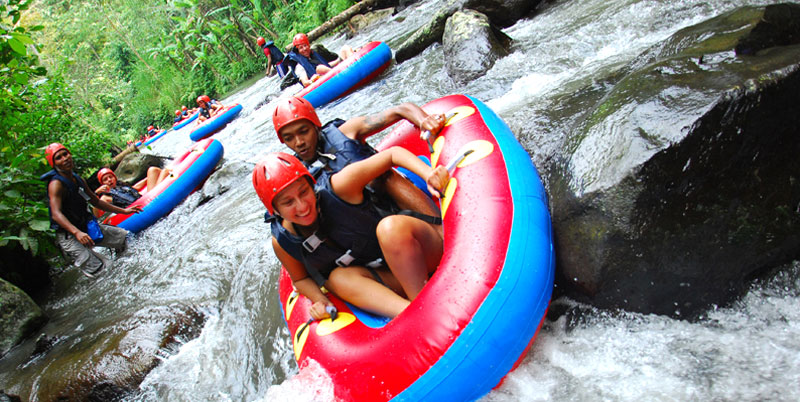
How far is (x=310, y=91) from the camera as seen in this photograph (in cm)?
781

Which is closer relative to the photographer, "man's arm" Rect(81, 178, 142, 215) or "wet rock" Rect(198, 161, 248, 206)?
"man's arm" Rect(81, 178, 142, 215)

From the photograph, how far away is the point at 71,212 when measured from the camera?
5641mm

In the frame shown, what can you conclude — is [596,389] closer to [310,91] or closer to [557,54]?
[557,54]

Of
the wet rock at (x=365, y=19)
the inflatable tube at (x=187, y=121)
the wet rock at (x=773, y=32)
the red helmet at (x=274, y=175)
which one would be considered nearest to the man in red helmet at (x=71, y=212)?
the red helmet at (x=274, y=175)

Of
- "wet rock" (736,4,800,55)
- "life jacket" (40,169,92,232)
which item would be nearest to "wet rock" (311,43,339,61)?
"life jacket" (40,169,92,232)

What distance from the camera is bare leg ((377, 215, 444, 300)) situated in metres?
2.10

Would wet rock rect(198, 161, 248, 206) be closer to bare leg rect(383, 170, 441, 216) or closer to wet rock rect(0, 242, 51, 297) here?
wet rock rect(0, 242, 51, 297)

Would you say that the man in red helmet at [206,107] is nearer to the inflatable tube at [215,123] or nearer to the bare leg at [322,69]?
the inflatable tube at [215,123]

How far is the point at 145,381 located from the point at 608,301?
10.3 ft

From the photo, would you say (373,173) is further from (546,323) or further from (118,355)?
(118,355)

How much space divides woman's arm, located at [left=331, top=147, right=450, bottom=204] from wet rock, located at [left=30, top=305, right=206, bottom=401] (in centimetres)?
220

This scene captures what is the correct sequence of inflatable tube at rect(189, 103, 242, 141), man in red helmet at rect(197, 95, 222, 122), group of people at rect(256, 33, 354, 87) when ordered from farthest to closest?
man in red helmet at rect(197, 95, 222, 122) → inflatable tube at rect(189, 103, 242, 141) → group of people at rect(256, 33, 354, 87)

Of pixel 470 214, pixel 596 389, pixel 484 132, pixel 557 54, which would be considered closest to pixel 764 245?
pixel 596 389

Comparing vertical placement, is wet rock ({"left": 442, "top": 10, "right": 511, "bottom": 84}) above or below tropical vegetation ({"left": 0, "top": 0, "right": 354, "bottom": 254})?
below
